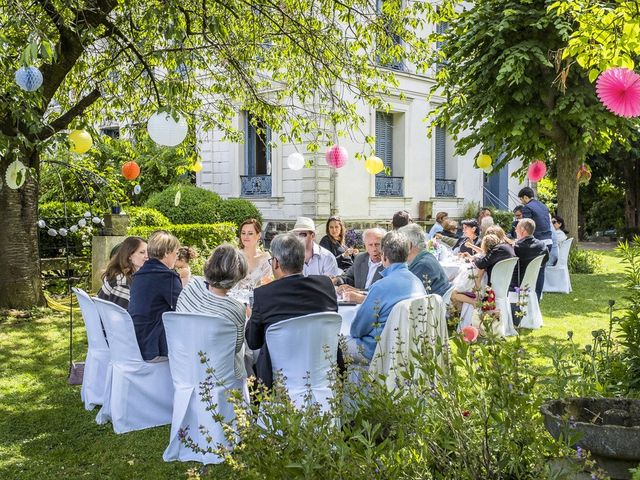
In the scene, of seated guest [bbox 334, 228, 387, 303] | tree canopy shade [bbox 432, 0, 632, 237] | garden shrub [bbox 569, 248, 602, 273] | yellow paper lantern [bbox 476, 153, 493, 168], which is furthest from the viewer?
garden shrub [bbox 569, 248, 602, 273]

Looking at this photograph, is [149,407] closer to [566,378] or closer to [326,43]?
[566,378]

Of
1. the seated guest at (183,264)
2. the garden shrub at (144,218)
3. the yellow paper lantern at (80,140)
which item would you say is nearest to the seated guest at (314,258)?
the seated guest at (183,264)

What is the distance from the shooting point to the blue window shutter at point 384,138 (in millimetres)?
18188

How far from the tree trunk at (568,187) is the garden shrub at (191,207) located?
24.8ft

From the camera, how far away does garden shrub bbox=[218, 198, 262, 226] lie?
15.4 metres

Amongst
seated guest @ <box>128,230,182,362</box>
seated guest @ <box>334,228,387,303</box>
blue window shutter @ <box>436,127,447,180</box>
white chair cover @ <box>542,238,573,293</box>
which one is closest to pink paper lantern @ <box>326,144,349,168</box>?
seated guest @ <box>334,228,387,303</box>

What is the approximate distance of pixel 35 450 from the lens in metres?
4.39

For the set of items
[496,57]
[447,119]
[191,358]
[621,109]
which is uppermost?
[496,57]

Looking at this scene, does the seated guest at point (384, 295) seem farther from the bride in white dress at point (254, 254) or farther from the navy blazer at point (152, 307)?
the bride in white dress at point (254, 254)

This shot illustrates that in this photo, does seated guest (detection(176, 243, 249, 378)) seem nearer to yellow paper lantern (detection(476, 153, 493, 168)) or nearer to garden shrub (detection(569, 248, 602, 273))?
yellow paper lantern (detection(476, 153, 493, 168))

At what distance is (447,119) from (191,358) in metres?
10.6

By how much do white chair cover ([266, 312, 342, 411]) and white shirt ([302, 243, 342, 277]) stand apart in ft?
9.64

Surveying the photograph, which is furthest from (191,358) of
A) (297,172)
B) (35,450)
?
(297,172)

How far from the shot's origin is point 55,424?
489cm
